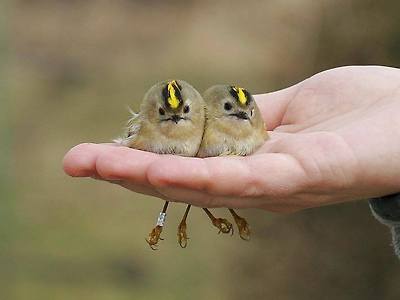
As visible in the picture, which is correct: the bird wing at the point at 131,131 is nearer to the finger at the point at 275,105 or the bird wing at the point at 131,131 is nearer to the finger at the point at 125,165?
the finger at the point at 275,105

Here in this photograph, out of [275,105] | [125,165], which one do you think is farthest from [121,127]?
[125,165]

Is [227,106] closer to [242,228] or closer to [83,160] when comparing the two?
[242,228]

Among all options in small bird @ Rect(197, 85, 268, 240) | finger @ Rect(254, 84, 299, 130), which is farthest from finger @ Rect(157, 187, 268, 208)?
finger @ Rect(254, 84, 299, 130)

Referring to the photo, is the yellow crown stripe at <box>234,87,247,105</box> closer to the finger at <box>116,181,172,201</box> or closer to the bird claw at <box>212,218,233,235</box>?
the bird claw at <box>212,218,233,235</box>

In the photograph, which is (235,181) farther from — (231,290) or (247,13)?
(247,13)

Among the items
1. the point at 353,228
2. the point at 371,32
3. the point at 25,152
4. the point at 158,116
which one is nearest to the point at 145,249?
the point at 25,152

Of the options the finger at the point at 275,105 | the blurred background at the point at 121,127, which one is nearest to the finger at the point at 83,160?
the finger at the point at 275,105
